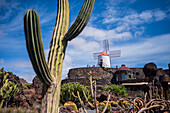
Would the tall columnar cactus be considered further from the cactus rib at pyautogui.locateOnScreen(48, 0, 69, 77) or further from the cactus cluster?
the cactus cluster

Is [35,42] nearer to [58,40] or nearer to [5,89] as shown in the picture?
[58,40]

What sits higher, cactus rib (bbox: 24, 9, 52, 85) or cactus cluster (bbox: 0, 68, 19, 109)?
cactus rib (bbox: 24, 9, 52, 85)

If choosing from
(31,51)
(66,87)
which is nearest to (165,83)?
(31,51)

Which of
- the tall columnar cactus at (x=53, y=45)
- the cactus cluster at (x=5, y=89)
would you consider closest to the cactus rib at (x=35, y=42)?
the tall columnar cactus at (x=53, y=45)

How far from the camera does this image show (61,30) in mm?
2111

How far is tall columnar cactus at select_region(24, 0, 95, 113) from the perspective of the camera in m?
1.47

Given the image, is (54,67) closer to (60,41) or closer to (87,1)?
(60,41)

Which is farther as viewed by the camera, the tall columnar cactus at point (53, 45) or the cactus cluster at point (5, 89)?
the cactus cluster at point (5, 89)

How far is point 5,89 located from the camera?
8555mm

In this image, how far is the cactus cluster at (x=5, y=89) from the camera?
27.3 feet

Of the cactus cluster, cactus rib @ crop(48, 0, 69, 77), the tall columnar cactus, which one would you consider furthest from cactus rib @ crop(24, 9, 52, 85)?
the cactus cluster

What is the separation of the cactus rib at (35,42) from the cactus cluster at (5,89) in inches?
319

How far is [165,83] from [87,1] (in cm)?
379

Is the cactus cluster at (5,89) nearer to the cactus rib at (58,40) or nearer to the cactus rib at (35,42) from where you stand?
the cactus rib at (58,40)
